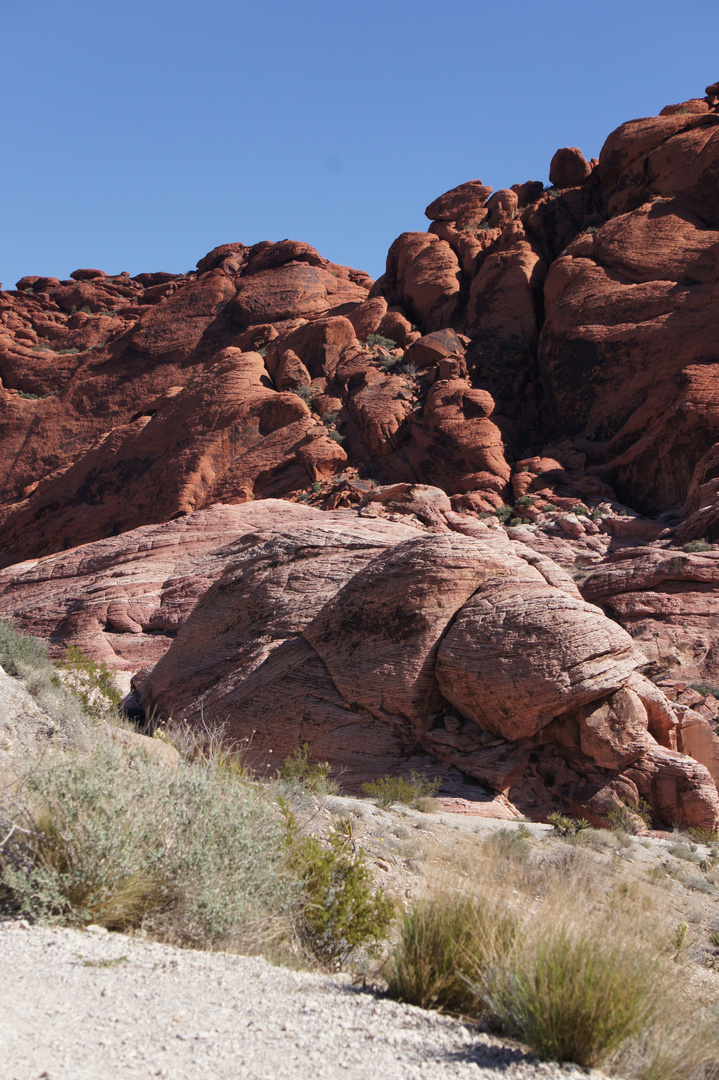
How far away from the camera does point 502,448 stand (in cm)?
3431

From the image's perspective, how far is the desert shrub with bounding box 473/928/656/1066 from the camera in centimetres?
391

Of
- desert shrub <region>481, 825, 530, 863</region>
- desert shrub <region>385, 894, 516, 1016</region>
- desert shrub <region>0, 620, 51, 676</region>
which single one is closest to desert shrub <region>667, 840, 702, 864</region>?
desert shrub <region>481, 825, 530, 863</region>

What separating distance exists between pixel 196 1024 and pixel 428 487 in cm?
2325

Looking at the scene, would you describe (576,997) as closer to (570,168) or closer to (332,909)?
(332,909)

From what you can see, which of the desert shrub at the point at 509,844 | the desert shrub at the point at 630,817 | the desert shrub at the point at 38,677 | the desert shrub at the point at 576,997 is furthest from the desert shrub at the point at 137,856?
the desert shrub at the point at 630,817

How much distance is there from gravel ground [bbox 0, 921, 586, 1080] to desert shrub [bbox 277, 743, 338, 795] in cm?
526

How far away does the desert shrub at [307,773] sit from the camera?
10.1m

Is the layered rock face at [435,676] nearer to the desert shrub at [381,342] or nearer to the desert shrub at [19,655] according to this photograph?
the desert shrub at [19,655]

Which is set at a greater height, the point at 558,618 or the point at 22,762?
the point at 558,618

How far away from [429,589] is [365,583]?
143 cm

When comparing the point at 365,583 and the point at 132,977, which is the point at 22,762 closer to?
the point at 132,977

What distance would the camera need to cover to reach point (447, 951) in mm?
4727

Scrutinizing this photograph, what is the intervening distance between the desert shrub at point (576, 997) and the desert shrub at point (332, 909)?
5.37 feet

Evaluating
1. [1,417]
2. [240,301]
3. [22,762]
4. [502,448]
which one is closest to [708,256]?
[502,448]
